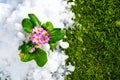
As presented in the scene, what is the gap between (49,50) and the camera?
3.20 m

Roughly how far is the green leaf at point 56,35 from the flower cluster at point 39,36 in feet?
0.42

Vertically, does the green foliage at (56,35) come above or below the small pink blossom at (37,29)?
below

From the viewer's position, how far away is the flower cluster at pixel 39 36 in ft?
9.48

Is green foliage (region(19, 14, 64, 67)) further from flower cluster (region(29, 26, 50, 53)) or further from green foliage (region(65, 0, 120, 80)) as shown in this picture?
green foliage (region(65, 0, 120, 80))

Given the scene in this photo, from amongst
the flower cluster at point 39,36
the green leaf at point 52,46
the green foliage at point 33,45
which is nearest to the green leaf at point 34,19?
the green foliage at point 33,45

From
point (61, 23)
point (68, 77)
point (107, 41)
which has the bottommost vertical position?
point (68, 77)

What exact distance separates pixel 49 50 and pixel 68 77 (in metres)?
0.35

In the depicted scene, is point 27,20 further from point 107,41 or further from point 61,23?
point 107,41

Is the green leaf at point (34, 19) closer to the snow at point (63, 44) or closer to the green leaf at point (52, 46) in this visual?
the green leaf at point (52, 46)

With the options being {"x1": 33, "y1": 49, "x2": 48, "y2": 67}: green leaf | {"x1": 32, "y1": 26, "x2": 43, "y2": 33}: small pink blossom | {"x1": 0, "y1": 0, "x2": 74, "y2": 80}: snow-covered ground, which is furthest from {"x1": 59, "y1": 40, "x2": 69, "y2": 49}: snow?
{"x1": 32, "y1": 26, "x2": 43, "y2": 33}: small pink blossom

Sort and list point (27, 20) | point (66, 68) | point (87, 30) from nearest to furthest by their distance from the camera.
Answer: point (27, 20), point (66, 68), point (87, 30)

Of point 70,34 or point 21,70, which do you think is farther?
point 70,34

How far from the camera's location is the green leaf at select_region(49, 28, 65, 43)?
3072 millimetres

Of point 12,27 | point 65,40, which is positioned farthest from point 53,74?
point 12,27
